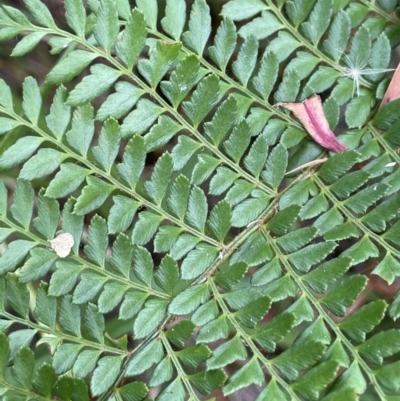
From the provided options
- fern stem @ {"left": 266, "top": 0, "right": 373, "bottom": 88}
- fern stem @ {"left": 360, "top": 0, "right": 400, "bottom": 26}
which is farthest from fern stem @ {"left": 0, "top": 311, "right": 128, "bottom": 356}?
fern stem @ {"left": 360, "top": 0, "right": 400, "bottom": 26}

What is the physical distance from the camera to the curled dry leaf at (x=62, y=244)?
96 cm

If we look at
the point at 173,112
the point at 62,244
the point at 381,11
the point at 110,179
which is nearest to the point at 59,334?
the point at 62,244

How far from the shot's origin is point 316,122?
992 millimetres

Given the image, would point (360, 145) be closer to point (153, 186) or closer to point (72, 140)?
point (153, 186)

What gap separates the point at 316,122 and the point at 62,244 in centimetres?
56

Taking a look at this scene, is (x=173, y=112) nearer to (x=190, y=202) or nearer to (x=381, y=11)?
(x=190, y=202)

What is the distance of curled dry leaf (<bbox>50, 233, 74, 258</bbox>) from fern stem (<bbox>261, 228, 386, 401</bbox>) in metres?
0.39

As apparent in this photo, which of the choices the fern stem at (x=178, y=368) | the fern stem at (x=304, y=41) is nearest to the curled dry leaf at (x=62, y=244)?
the fern stem at (x=178, y=368)

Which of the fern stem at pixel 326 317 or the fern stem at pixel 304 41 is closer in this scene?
the fern stem at pixel 326 317

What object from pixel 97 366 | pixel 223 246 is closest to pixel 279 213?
pixel 223 246

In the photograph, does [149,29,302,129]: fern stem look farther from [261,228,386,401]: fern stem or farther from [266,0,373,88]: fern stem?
[261,228,386,401]: fern stem

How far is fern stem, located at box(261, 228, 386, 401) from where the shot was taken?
875 millimetres

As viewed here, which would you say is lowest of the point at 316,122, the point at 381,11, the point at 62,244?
the point at 62,244

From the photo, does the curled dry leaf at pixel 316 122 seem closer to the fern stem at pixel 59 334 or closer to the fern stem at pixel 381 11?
the fern stem at pixel 381 11
